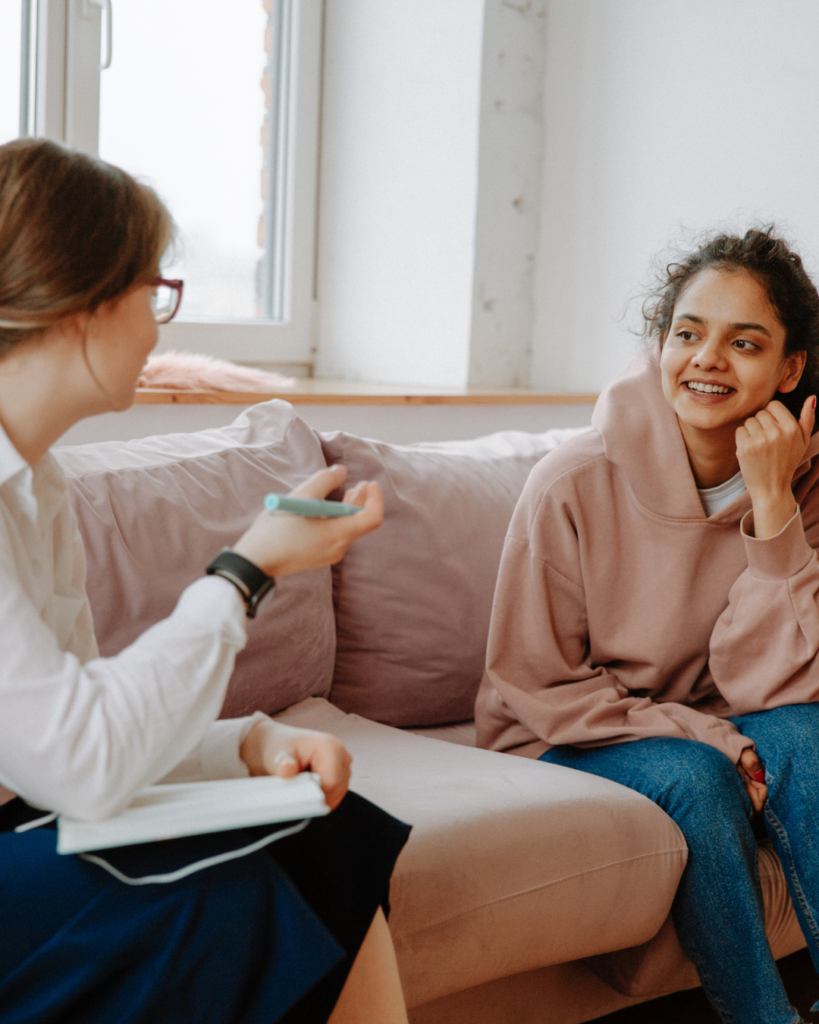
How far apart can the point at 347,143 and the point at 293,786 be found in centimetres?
227

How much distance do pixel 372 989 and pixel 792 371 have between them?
1.11 meters

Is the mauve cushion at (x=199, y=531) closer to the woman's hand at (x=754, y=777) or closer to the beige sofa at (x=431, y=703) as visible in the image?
the beige sofa at (x=431, y=703)

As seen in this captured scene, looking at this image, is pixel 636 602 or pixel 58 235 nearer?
pixel 58 235

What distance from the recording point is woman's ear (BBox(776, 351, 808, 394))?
1583mm

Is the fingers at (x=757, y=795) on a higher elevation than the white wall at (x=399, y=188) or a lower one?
lower

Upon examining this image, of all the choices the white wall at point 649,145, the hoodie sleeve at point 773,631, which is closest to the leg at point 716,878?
the hoodie sleeve at point 773,631

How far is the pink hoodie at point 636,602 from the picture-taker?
4.85ft

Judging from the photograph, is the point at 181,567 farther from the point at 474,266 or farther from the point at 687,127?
the point at 687,127

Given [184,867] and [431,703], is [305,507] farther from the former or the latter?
[431,703]

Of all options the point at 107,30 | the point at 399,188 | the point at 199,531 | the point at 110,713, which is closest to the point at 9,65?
the point at 107,30

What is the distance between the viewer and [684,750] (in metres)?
1.39

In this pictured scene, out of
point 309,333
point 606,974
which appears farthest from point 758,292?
point 309,333


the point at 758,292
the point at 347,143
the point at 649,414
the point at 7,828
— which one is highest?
the point at 347,143

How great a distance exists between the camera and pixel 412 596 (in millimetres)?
1694
